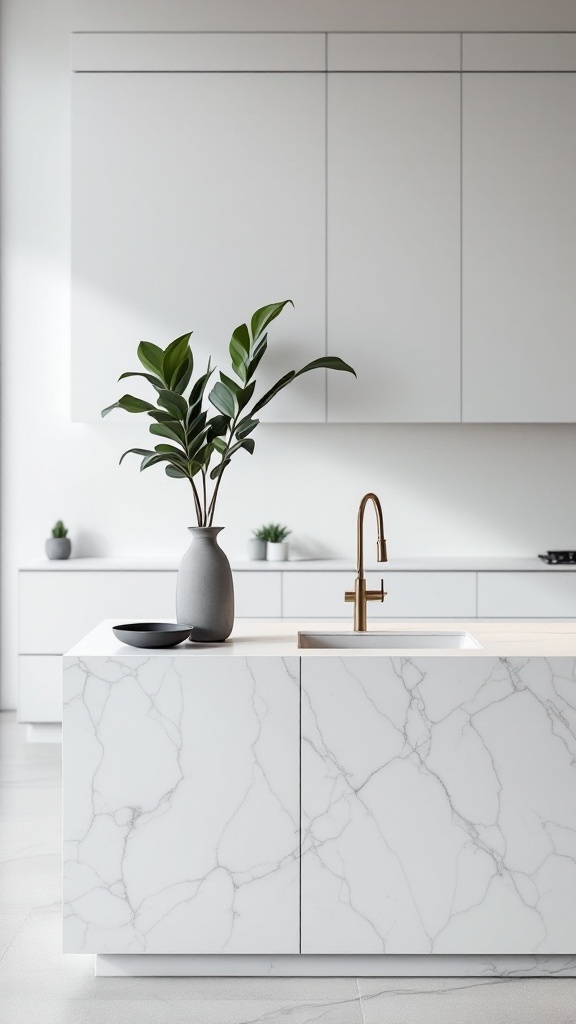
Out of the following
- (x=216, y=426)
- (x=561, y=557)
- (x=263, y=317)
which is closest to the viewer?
(x=216, y=426)

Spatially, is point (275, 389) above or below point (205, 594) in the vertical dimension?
above

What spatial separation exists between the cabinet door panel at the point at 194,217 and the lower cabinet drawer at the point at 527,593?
3.71ft

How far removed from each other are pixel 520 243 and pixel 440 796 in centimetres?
280

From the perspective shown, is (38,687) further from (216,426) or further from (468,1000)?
(468,1000)

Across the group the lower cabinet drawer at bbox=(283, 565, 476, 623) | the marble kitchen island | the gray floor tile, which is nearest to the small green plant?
the lower cabinet drawer at bbox=(283, 565, 476, 623)

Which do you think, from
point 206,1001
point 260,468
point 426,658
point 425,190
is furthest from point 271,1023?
point 425,190

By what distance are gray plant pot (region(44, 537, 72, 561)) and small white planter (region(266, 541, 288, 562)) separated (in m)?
0.92

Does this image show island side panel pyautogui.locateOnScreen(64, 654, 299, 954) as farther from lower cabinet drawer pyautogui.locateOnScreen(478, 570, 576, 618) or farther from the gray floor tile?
lower cabinet drawer pyautogui.locateOnScreen(478, 570, 576, 618)

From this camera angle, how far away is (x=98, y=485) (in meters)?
4.64

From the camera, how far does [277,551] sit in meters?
4.36

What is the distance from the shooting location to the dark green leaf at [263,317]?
3900 mm

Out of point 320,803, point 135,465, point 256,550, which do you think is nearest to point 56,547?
point 135,465

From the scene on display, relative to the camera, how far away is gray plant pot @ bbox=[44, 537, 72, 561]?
4414mm

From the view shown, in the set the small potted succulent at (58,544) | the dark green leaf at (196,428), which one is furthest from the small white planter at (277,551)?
the dark green leaf at (196,428)
